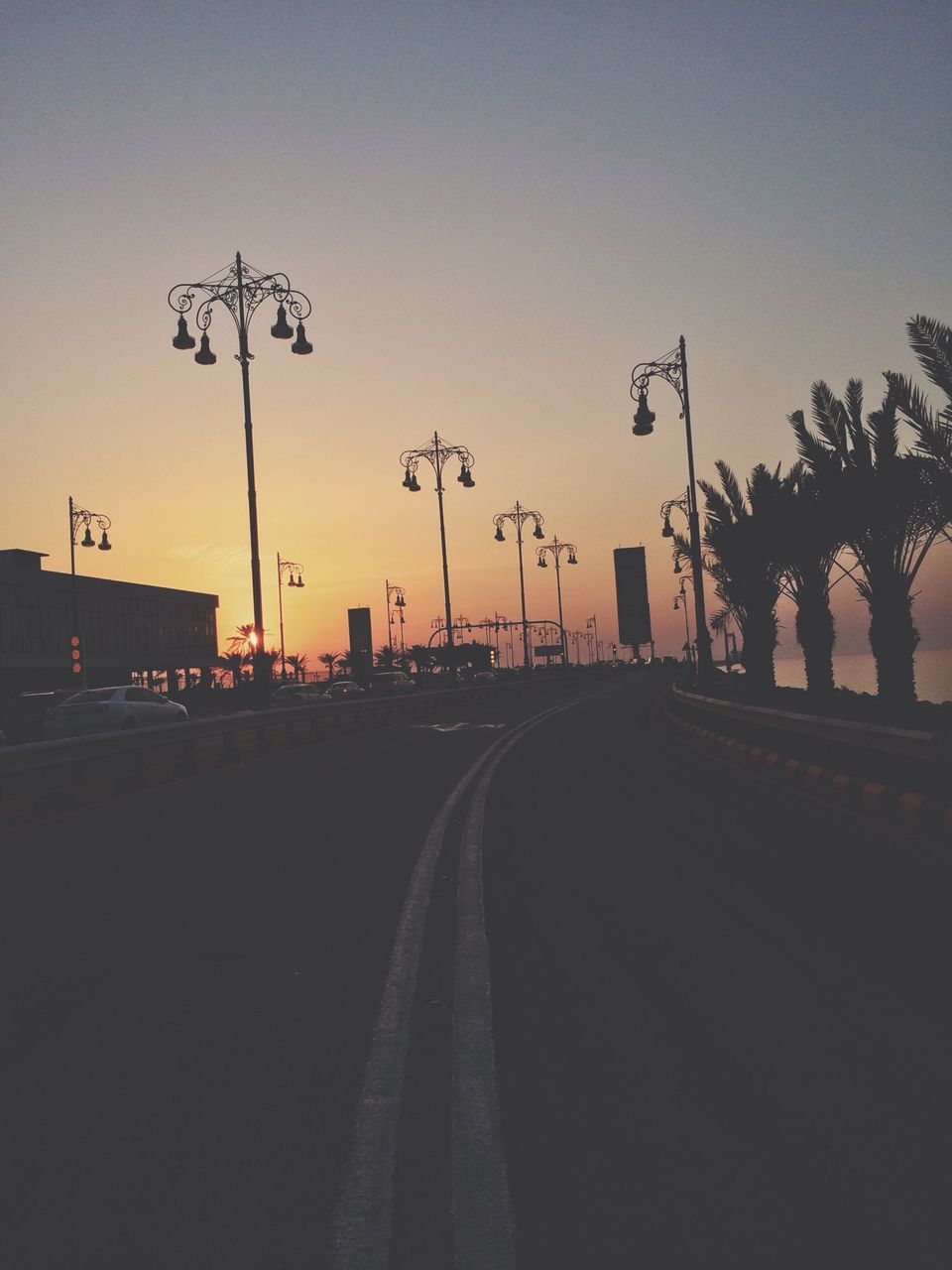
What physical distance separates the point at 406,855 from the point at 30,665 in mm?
76641

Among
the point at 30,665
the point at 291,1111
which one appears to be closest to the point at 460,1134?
the point at 291,1111

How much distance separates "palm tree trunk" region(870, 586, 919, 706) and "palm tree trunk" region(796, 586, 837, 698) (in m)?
5.06

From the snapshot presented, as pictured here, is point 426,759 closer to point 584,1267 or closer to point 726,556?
point 726,556

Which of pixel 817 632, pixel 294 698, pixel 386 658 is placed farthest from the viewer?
pixel 386 658

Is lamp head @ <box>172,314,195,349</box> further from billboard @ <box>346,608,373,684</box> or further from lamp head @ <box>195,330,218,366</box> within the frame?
billboard @ <box>346,608,373,684</box>

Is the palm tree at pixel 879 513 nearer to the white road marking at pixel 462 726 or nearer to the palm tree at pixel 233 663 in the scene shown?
the white road marking at pixel 462 726

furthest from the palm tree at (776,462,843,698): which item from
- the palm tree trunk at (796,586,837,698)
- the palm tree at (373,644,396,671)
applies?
the palm tree at (373,644,396,671)

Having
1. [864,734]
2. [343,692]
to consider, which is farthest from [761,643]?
[343,692]

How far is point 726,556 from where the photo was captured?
28.6 m

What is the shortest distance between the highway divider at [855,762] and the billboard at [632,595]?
43.3 m

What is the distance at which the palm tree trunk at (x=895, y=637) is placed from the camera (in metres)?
20.8

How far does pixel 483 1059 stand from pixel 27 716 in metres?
35.4

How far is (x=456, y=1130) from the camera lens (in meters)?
3.47

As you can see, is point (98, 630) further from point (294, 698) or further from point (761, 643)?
point (761, 643)
